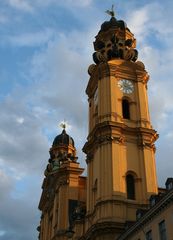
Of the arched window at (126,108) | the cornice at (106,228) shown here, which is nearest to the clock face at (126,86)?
the arched window at (126,108)

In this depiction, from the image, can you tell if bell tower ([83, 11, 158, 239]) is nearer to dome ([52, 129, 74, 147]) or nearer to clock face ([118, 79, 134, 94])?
clock face ([118, 79, 134, 94])

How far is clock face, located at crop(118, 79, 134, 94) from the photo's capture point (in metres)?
52.7

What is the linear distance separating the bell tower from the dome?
22568 millimetres

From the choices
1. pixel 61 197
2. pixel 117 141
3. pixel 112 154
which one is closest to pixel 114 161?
pixel 112 154

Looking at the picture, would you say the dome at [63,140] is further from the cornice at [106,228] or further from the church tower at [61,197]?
the cornice at [106,228]

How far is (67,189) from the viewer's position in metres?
60.4

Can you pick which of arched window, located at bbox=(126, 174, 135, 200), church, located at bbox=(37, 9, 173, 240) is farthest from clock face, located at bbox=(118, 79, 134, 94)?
arched window, located at bbox=(126, 174, 135, 200)

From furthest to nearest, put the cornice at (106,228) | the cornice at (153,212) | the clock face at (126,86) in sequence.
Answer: the clock face at (126,86), the cornice at (106,228), the cornice at (153,212)

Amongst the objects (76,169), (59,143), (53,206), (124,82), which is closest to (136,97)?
(124,82)

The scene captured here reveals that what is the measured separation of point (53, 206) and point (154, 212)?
3385 cm

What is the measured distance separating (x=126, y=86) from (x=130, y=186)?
40.4ft

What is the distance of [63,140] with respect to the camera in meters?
78.9

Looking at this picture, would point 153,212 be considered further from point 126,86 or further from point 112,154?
point 126,86

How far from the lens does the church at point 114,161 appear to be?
42375 mm
